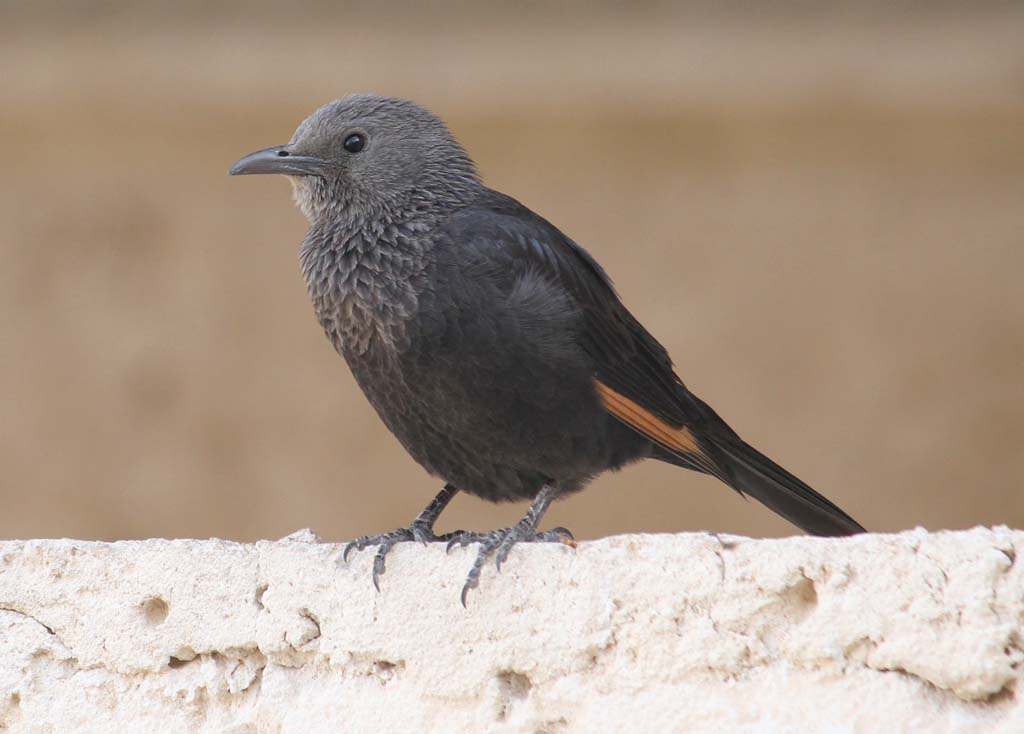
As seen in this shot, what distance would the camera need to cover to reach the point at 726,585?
6.70 feet

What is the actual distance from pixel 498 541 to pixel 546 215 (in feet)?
11.8

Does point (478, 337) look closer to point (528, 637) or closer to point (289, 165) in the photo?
point (289, 165)

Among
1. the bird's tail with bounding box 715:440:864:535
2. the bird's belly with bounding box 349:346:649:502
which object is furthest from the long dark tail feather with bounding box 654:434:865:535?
the bird's belly with bounding box 349:346:649:502

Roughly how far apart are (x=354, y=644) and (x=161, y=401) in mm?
3883

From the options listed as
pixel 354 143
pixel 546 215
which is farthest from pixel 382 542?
pixel 546 215

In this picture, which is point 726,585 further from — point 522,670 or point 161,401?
point 161,401

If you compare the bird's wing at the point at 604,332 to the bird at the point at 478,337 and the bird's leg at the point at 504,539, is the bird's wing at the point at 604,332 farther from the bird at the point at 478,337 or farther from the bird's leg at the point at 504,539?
the bird's leg at the point at 504,539

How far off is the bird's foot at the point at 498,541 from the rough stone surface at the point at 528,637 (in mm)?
20

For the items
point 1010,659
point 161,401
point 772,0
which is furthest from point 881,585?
point 161,401

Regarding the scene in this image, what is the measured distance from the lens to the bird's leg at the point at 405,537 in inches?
90.0

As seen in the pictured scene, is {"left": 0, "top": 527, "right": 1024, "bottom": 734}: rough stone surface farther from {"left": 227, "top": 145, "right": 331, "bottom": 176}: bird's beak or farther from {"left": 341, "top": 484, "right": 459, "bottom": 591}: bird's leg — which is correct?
{"left": 227, "top": 145, "right": 331, "bottom": 176}: bird's beak

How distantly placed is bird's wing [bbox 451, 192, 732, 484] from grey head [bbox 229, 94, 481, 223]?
11cm

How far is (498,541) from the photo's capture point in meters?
2.36

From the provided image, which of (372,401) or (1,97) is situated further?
(1,97)
